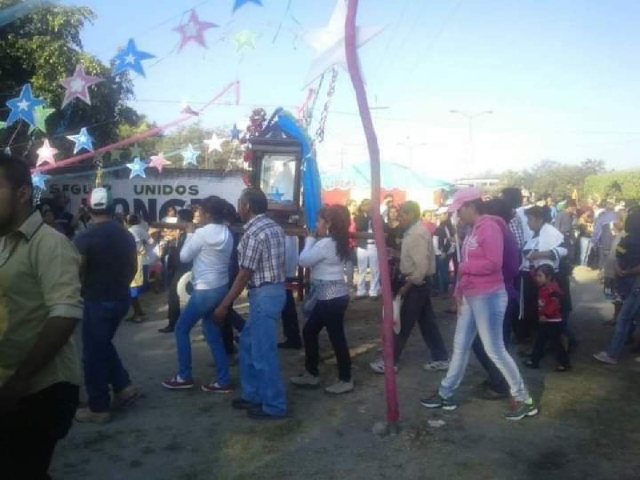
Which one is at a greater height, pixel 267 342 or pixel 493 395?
pixel 267 342

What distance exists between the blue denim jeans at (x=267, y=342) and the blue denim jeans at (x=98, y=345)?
111 centimetres

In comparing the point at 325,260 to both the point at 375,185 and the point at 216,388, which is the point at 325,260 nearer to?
the point at 375,185

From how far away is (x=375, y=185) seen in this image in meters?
4.77

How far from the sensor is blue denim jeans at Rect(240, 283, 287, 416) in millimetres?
5094

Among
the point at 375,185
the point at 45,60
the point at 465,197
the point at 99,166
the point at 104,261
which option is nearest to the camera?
the point at 375,185

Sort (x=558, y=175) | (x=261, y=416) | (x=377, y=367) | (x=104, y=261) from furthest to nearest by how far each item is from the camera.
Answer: (x=558, y=175)
(x=377, y=367)
(x=261, y=416)
(x=104, y=261)

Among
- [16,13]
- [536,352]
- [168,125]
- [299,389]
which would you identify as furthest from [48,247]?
[168,125]

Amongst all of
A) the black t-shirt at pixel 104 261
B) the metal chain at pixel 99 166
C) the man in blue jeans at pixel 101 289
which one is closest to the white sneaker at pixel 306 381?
the man in blue jeans at pixel 101 289

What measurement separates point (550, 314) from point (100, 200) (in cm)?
467

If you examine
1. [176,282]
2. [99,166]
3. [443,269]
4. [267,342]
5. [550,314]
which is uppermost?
[99,166]

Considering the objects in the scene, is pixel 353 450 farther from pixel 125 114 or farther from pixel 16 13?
pixel 125 114

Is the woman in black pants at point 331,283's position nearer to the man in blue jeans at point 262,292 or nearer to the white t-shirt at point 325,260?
the white t-shirt at point 325,260

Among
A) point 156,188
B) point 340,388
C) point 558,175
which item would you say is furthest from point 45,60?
point 558,175

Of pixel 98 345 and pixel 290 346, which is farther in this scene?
pixel 290 346
